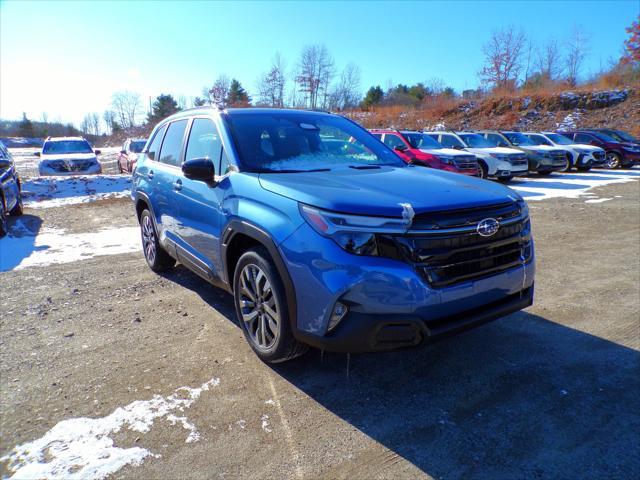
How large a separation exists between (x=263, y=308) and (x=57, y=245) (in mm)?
5220

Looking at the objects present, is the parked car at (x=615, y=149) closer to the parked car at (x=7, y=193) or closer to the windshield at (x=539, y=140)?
the windshield at (x=539, y=140)

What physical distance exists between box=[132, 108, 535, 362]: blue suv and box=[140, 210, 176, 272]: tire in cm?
139

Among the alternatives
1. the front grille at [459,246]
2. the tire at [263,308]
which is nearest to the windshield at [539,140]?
the front grille at [459,246]

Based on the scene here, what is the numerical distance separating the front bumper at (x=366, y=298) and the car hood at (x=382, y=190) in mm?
253

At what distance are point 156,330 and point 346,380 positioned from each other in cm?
184

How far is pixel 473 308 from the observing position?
275 cm

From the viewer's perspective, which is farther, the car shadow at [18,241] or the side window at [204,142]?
the car shadow at [18,241]

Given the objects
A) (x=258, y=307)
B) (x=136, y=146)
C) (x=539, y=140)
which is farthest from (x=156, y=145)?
(x=539, y=140)

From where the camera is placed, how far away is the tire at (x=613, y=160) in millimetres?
20031

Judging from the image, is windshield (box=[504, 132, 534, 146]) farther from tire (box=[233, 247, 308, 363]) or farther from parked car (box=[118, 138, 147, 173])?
tire (box=[233, 247, 308, 363])

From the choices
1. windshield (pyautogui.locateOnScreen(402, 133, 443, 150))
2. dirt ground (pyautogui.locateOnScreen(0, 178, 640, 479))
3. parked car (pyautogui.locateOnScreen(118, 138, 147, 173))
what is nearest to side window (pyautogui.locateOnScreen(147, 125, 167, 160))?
dirt ground (pyautogui.locateOnScreen(0, 178, 640, 479))

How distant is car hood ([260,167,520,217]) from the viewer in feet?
8.48

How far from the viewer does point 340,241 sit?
2.53 meters

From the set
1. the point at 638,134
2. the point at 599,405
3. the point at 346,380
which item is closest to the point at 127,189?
the point at 346,380
